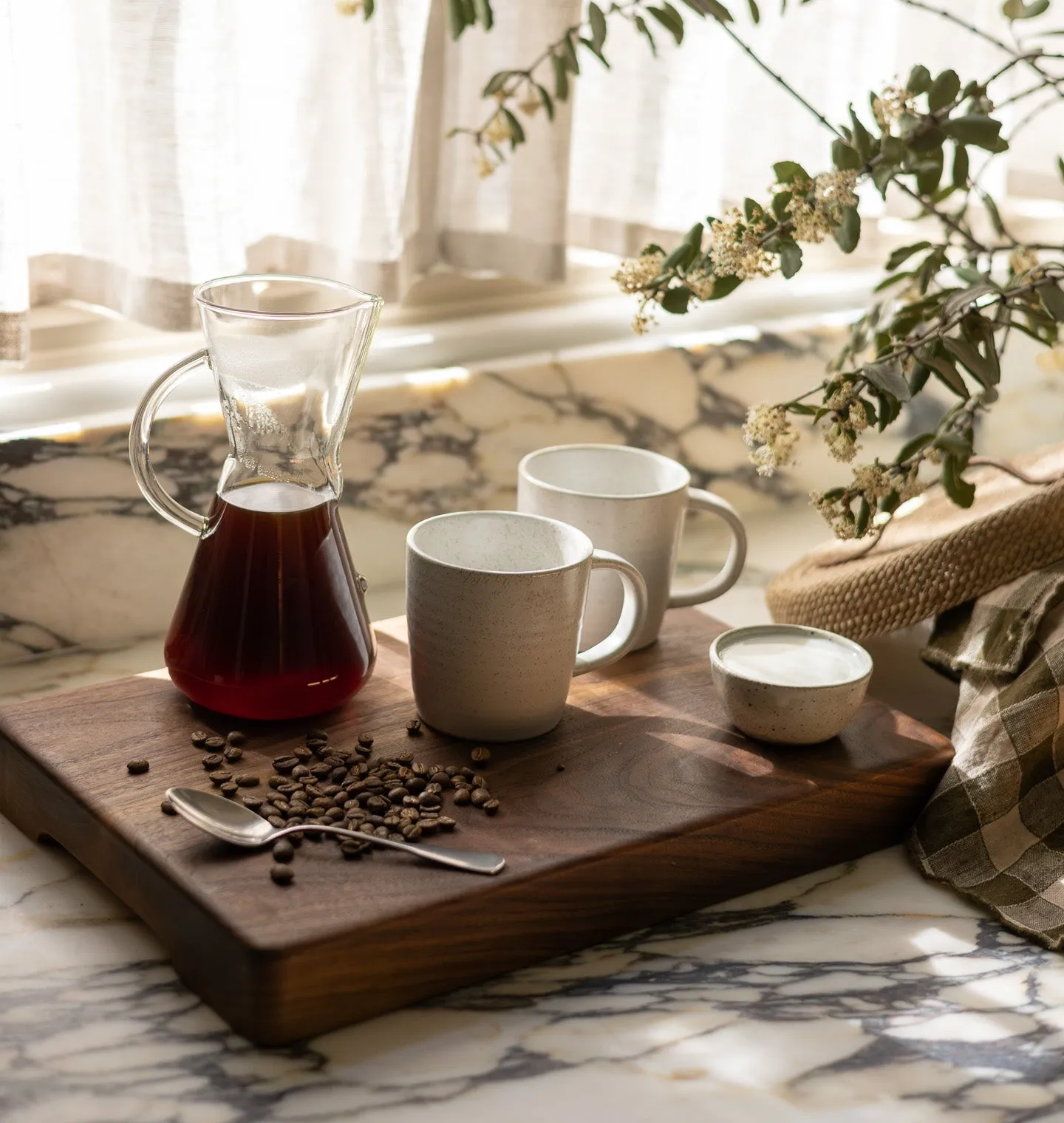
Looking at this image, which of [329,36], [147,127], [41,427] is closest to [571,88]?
[329,36]

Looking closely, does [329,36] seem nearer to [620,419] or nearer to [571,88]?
[571,88]

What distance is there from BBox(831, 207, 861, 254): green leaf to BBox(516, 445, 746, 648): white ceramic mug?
21 centimetres

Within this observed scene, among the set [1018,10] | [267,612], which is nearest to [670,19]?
[1018,10]

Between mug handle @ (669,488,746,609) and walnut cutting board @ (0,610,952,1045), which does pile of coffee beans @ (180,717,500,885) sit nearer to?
walnut cutting board @ (0,610,952,1045)

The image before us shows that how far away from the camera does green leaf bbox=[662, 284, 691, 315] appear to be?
0.94m

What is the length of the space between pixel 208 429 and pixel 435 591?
338mm

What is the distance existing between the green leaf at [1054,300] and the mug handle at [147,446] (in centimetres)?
55

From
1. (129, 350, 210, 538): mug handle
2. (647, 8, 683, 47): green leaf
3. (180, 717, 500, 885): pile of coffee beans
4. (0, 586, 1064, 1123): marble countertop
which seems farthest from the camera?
(647, 8, 683, 47): green leaf

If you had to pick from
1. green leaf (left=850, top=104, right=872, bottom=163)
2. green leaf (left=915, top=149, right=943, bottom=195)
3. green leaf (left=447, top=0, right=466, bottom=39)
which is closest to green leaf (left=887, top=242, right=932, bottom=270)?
green leaf (left=915, top=149, right=943, bottom=195)

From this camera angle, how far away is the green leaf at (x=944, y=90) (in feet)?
3.03

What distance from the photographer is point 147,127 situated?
1.05m

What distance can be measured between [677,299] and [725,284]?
3cm

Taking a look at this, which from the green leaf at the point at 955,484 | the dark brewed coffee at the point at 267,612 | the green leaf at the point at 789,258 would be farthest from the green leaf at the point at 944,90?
the dark brewed coffee at the point at 267,612

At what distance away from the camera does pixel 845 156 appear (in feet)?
3.04
